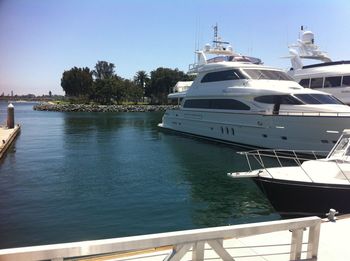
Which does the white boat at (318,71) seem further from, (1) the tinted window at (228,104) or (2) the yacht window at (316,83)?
(1) the tinted window at (228,104)

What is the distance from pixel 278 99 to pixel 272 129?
2293mm

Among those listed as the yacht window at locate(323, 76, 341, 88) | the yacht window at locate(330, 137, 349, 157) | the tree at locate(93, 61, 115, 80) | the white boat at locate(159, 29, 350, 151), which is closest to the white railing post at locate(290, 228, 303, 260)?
the yacht window at locate(330, 137, 349, 157)

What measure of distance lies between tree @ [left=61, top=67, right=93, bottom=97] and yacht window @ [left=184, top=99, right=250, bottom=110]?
9223cm

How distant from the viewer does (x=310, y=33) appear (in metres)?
36.6

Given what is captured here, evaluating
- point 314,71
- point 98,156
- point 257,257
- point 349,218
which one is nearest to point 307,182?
point 349,218

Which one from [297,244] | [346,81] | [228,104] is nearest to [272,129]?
[228,104]

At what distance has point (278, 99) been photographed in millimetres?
23250

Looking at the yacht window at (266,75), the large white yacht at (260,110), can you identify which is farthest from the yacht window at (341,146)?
the yacht window at (266,75)

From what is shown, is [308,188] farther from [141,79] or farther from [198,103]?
[141,79]

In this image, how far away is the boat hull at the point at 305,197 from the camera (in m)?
9.77

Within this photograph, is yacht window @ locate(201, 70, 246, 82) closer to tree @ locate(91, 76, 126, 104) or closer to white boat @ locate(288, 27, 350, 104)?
white boat @ locate(288, 27, 350, 104)

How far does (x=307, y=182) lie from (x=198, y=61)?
2997cm

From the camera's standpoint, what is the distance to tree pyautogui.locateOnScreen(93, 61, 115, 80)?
437 feet

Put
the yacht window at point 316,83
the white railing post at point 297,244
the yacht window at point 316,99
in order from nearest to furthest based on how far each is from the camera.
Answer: the white railing post at point 297,244, the yacht window at point 316,99, the yacht window at point 316,83
